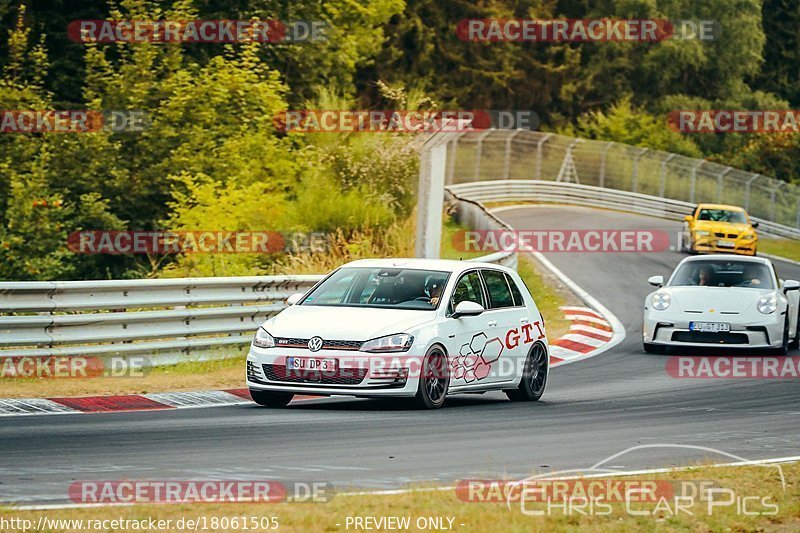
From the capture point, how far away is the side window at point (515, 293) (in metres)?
14.7

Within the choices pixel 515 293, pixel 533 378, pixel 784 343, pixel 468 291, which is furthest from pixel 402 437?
pixel 784 343

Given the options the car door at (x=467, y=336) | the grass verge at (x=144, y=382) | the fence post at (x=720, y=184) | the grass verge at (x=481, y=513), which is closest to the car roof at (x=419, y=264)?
the car door at (x=467, y=336)

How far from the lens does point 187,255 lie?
80.3 ft

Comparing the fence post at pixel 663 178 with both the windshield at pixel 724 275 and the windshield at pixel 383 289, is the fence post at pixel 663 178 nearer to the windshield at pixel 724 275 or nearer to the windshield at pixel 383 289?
the windshield at pixel 724 275

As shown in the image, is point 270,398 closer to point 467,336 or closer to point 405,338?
point 405,338

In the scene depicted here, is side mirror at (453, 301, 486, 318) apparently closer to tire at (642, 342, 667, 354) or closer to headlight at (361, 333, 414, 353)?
headlight at (361, 333, 414, 353)

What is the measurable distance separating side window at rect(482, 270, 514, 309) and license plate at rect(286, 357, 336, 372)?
7.91 ft

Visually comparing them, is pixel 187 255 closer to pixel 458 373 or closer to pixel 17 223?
pixel 17 223

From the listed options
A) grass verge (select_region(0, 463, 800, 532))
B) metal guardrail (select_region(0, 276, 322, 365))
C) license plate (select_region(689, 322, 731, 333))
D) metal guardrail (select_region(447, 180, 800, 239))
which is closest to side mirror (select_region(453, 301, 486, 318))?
metal guardrail (select_region(0, 276, 322, 365))

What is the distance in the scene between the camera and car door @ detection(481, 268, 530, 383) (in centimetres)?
1389

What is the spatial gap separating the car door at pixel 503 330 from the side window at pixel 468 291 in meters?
0.14

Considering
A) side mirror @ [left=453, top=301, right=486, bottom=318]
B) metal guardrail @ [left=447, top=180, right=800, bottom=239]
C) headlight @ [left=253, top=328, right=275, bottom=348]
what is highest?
metal guardrail @ [left=447, top=180, right=800, bottom=239]

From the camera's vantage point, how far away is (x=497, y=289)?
14484 mm

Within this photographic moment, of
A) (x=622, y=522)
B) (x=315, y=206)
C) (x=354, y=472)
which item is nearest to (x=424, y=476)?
(x=354, y=472)
